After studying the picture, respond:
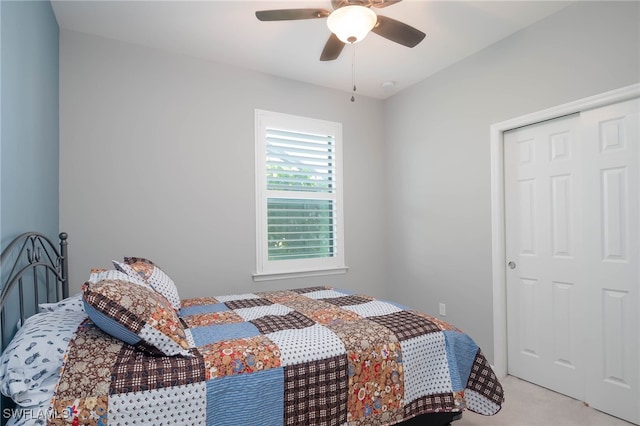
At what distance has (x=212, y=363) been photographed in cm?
141

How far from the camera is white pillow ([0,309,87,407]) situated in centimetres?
116

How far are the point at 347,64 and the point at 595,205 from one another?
7.63 feet

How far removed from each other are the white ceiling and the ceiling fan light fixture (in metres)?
0.55

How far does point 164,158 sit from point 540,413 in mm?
3454

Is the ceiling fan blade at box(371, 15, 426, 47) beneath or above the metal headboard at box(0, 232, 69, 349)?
above

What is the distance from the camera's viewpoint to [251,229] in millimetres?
3443

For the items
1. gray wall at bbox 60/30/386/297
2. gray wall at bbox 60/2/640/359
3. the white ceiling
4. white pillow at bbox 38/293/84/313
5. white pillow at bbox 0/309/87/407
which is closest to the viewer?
white pillow at bbox 0/309/87/407

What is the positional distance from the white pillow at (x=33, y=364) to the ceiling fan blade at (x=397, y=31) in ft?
7.35

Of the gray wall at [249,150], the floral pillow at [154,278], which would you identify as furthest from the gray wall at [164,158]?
the floral pillow at [154,278]

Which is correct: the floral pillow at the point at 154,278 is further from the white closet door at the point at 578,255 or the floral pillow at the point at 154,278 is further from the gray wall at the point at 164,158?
the white closet door at the point at 578,255

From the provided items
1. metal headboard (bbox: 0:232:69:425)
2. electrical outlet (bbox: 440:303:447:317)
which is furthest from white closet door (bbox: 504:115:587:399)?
metal headboard (bbox: 0:232:69:425)

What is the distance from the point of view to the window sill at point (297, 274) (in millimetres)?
3458

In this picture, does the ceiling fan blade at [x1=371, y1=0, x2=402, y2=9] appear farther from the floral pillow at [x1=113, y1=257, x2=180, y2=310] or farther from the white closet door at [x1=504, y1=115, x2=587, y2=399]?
the floral pillow at [x1=113, y1=257, x2=180, y2=310]

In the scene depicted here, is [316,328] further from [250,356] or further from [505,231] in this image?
[505,231]
